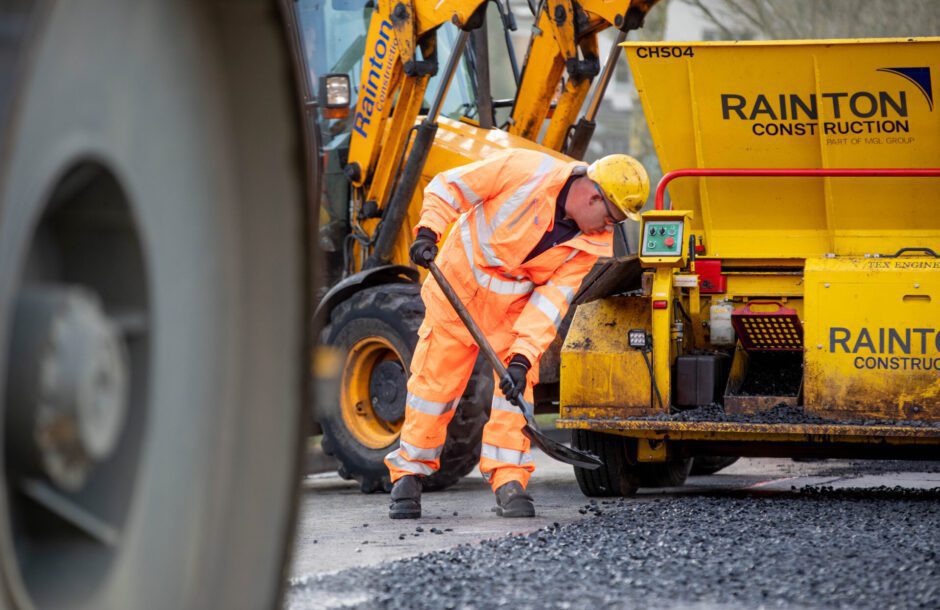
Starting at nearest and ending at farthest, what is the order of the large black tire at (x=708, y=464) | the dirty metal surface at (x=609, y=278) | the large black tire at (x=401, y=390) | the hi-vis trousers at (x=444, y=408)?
the hi-vis trousers at (x=444, y=408) → the dirty metal surface at (x=609, y=278) → the large black tire at (x=401, y=390) → the large black tire at (x=708, y=464)

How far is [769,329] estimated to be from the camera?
6.99 m

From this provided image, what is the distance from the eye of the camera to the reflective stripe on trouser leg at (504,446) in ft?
20.6

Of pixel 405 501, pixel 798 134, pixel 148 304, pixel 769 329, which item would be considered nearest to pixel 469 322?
pixel 405 501

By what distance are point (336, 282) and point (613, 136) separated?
83.1ft

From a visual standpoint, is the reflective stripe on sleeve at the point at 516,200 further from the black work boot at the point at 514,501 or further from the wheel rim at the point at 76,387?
the wheel rim at the point at 76,387

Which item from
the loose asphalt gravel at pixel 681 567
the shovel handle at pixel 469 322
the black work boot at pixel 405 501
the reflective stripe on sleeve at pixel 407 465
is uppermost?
the shovel handle at pixel 469 322

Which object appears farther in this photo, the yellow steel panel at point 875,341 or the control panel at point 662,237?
the control panel at point 662,237

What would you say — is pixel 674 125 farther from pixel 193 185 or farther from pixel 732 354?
pixel 193 185

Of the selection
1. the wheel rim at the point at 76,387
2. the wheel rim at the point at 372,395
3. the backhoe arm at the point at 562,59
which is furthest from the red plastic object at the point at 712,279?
the wheel rim at the point at 76,387

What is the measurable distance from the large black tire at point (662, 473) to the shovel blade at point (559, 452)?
0.99 meters

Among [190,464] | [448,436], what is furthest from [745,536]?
[190,464]

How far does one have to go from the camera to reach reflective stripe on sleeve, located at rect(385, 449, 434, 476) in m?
6.34

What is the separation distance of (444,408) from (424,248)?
0.73 metres

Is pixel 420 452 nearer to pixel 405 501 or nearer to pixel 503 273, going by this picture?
pixel 405 501
